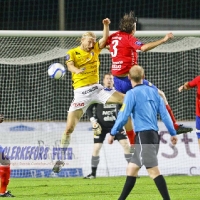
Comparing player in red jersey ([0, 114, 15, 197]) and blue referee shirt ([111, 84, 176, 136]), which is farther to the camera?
player in red jersey ([0, 114, 15, 197])

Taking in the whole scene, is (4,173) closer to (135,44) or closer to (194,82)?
(135,44)

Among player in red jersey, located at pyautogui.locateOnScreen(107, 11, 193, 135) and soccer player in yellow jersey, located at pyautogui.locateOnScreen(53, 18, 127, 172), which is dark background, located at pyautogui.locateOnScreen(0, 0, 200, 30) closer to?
soccer player in yellow jersey, located at pyautogui.locateOnScreen(53, 18, 127, 172)

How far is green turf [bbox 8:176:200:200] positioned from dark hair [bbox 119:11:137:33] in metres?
2.82

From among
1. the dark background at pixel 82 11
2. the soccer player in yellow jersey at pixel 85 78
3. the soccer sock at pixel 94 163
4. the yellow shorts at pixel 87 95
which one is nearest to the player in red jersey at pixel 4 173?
the soccer player in yellow jersey at pixel 85 78

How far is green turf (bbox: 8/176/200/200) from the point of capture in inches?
430

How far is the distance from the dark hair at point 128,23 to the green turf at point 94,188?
2.82m

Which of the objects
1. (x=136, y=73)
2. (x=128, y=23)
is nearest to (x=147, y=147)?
(x=136, y=73)

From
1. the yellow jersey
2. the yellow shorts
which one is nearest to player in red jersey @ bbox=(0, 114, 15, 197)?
the yellow shorts

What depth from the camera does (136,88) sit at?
8711mm

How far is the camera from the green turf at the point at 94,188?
10930 millimetres

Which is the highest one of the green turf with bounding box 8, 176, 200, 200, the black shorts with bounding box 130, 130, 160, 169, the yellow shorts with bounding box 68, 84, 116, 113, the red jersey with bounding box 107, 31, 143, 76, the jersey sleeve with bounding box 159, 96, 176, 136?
the red jersey with bounding box 107, 31, 143, 76

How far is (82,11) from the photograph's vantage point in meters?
22.8

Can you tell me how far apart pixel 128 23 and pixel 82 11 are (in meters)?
11.8

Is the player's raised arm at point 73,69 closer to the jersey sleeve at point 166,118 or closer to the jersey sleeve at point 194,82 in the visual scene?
the jersey sleeve at point 166,118
